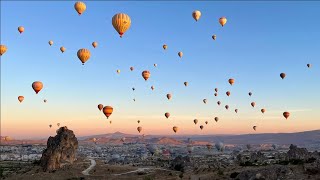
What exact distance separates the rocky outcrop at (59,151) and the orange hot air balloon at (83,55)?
189ft

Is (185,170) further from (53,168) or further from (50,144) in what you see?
(50,144)

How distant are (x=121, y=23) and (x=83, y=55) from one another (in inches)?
512

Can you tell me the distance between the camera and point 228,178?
7919cm

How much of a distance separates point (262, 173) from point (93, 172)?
205 feet

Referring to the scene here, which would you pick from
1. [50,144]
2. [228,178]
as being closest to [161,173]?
[228,178]

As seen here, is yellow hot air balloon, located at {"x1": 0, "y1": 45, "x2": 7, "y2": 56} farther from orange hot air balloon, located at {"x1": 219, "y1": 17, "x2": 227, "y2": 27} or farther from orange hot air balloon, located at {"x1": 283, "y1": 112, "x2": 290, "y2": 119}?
orange hot air balloon, located at {"x1": 283, "y1": 112, "x2": 290, "y2": 119}

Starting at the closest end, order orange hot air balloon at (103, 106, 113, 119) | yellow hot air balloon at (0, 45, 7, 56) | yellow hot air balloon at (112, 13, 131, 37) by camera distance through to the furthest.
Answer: yellow hot air balloon at (112, 13, 131, 37) < yellow hot air balloon at (0, 45, 7, 56) < orange hot air balloon at (103, 106, 113, 119)

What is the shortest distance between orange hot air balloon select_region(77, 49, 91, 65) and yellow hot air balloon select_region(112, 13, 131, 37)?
36.3 feet

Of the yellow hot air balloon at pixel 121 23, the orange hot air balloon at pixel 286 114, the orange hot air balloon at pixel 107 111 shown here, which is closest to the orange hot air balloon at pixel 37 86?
the orange hot air balloon at pixel 107 111

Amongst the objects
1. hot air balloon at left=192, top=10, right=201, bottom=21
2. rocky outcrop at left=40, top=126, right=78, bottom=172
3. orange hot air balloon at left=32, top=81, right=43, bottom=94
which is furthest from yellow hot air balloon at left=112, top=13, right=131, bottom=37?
rocky outcrop at left=40, top=126, right=78, bottom=172

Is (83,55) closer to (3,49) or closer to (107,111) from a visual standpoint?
(107,111)

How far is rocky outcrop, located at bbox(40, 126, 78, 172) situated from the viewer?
136550mm

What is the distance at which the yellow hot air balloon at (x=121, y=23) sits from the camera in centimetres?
8106

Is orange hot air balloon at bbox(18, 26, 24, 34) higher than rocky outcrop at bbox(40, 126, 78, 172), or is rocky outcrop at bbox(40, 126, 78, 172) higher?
orange hot air balloon at bbox(18, 26, 24, 34)
